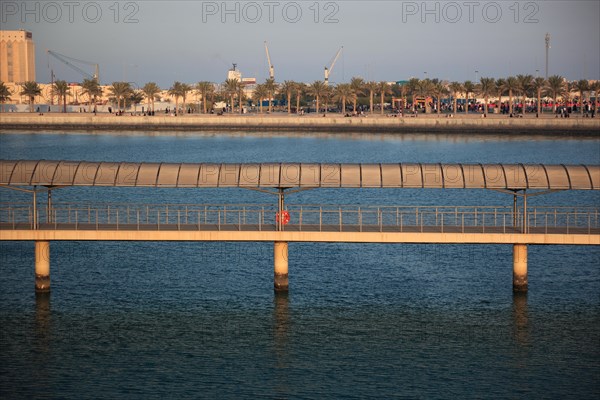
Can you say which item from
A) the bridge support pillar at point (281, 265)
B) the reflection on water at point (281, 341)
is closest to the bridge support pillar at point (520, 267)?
the bridge support pillar at point (281, 265)

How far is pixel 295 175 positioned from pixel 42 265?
46.9ft

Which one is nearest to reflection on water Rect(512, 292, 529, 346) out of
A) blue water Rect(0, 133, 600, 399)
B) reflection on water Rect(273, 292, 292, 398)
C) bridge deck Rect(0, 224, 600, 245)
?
blue water Rect(0, 133, 600, 399)

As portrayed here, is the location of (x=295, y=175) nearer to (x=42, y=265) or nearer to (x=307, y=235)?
→ (x=307, y=235)

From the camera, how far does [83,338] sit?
4597cm

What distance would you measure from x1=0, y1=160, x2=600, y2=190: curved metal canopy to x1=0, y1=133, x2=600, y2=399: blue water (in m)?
6.62

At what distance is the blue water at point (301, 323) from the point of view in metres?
40.5

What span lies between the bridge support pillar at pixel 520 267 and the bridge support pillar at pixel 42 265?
79.3 feet

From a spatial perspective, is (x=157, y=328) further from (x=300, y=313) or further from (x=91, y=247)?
(x=91, y=247)

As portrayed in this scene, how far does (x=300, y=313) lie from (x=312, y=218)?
28.5 m

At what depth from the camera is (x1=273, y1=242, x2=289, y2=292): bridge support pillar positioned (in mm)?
51156

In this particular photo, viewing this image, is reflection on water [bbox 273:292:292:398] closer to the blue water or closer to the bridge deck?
the blue water

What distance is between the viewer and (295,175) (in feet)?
163

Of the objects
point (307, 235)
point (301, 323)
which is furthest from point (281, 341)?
point (307, 235)

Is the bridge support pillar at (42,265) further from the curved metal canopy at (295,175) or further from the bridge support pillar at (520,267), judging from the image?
the bridge support pillar at (520,267)
